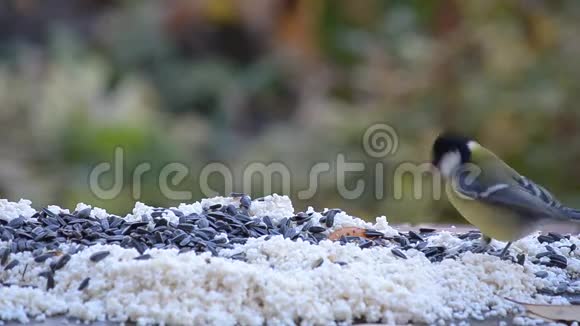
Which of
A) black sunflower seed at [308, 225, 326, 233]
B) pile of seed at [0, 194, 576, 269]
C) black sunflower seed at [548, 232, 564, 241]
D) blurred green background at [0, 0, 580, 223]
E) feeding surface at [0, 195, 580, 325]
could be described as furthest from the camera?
blurred green background at [0, 0, 580, 223]

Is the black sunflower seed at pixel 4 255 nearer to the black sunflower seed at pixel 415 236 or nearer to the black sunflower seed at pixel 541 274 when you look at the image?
the black sunflower seed at pixel 415 236

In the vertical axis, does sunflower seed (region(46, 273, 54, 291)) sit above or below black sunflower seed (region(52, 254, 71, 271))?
below

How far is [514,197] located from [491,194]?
0.05 m

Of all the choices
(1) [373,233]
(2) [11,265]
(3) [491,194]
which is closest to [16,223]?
(2) [11,265]

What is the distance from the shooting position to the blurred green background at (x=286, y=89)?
428 cm

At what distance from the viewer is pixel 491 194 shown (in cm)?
209

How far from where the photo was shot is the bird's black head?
7.04ft

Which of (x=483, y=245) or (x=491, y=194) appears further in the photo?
(x=483, y=245)

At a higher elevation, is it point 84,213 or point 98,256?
point 84,213

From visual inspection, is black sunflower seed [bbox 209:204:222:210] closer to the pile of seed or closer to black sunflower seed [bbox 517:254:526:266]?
the pile of seed

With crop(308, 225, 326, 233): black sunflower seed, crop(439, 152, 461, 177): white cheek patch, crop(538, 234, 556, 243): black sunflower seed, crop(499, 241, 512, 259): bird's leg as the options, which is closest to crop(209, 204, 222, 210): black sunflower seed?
crop(308, 225, 326, 233): black sunflower seed

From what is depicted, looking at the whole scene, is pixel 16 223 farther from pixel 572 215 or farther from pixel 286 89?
pixel 286 89

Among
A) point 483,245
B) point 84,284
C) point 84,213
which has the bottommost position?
point 84,284

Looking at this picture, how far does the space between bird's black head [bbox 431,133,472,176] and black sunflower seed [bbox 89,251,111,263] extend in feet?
2.62
